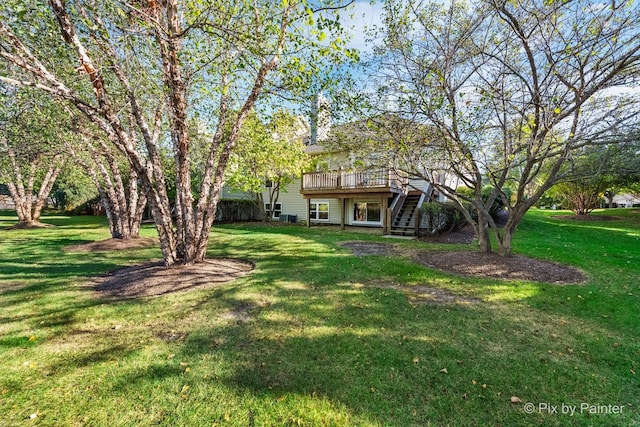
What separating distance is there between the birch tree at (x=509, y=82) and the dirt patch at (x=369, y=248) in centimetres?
275

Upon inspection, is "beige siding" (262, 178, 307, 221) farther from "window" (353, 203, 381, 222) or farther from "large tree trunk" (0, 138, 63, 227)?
"large tree trunk" (0, 138, 63, 227)

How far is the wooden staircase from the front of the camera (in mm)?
14171

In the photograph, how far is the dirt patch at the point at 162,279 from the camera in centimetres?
541

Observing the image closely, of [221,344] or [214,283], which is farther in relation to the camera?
[214,283]

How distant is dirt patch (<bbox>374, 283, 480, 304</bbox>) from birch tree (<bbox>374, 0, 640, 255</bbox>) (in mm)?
2934

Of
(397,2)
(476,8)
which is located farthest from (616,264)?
(397,2)

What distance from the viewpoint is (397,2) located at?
665cm

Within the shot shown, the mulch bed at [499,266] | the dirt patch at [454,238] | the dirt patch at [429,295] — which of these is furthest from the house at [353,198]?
the dirt patch at [429,295]

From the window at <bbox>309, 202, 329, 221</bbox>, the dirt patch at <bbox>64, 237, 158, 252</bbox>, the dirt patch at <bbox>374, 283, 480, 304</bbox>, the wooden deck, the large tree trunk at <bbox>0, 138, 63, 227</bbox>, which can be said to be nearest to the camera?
the dirt patch at <bbox>374, 283, 480, 304</bbox>

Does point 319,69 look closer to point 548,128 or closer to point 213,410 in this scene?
point 548,128

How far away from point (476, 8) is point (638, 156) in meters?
5.45

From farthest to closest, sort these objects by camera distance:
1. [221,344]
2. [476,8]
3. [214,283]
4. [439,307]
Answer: [476,8], [214,283], [439,307], [221,344]

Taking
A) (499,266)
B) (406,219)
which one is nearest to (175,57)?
(499,266)

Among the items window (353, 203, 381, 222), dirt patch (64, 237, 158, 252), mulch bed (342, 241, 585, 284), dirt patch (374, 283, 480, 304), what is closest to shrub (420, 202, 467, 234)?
window (353, 203, 381, 222)
